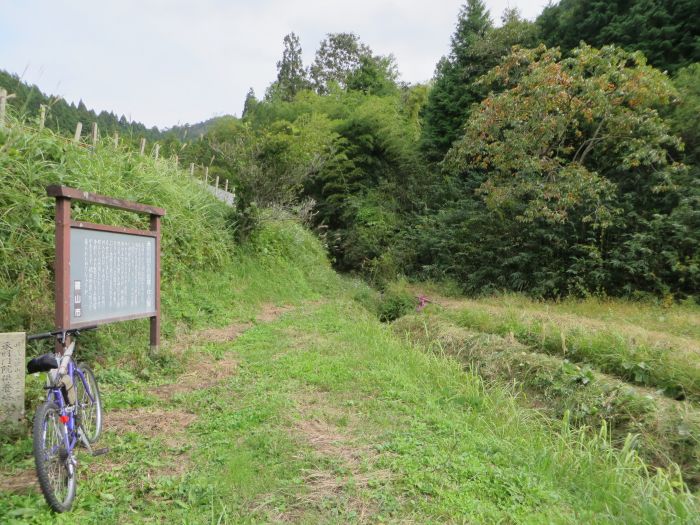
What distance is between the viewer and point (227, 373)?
4469 millimetres

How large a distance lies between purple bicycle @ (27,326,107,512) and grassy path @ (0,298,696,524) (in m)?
0.13

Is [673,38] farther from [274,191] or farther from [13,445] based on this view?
[13,445]

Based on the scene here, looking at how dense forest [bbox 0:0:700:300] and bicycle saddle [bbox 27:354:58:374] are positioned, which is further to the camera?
dense forest [bbox 0:0:700:300]

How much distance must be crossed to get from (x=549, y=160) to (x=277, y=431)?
10.1 metres

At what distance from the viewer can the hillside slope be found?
7.32 ft

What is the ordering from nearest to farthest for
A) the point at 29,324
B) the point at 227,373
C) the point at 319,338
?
the point at 29,324 < the point at 227,373 < the point at 319,338

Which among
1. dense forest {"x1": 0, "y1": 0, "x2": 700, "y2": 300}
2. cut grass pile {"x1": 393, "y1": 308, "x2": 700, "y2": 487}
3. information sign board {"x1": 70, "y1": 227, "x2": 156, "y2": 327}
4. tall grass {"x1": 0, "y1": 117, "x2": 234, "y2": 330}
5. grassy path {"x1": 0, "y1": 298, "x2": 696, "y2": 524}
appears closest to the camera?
grassy path {"x1": 0, "y1": 298, "x2": 696, "y2": 524}

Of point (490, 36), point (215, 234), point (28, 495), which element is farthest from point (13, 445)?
point (490, 36)

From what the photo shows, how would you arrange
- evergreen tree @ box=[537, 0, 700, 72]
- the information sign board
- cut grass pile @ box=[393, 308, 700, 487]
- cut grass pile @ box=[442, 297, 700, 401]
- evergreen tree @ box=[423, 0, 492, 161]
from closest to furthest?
the information sign board, cut grass pile @ box=[393, 308, 700, 487], cut grass pile @ box=[442, 297, 700, 401], evergreen tree @ box=[537, 0, 700, 72], evergreen tree @ box=[423, 0, 492, 161]

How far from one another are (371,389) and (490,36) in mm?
15715

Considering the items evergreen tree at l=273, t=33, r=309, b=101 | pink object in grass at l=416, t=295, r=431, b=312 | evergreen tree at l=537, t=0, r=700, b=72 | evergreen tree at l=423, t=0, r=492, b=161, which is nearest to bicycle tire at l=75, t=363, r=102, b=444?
pink object in grass at l=416, t=295, r=431, b=312

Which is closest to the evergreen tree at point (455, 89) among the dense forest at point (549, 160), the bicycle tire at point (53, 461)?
the dense forest at point (549, 160)

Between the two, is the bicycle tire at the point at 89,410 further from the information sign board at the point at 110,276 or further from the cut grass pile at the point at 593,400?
the cut grass pile at the point at 593,400

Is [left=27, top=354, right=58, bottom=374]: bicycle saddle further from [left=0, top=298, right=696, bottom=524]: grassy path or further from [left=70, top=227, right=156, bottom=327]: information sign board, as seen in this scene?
[left=70, top=227, right=156, bottom=327]: information sign board
